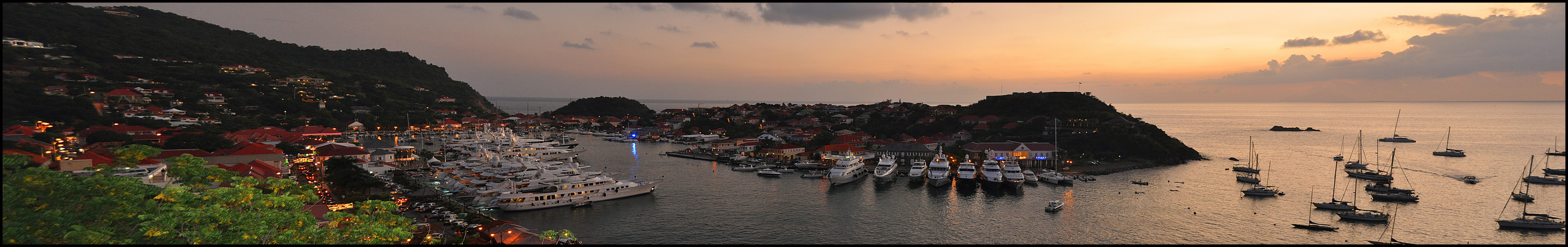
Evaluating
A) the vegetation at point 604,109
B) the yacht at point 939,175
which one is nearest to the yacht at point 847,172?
the yacht at point 939,175

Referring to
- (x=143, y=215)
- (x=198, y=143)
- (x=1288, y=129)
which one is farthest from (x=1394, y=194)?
(x=1288, y=129)

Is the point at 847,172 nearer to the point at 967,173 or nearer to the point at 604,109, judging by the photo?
the point at 967,173

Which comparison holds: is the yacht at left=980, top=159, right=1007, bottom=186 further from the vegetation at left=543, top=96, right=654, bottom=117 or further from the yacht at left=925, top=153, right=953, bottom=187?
the vegetation at left=543, top=96, right=654, bottom=117

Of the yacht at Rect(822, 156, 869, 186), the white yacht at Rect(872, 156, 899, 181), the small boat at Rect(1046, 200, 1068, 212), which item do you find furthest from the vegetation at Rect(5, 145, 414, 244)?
the white yacht at Rect(872, 156, 899, 181)

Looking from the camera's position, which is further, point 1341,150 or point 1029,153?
point 1341,150

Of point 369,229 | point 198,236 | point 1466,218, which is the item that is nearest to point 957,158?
point 1466,218

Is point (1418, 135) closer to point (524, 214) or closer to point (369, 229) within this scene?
point (524, 214)
